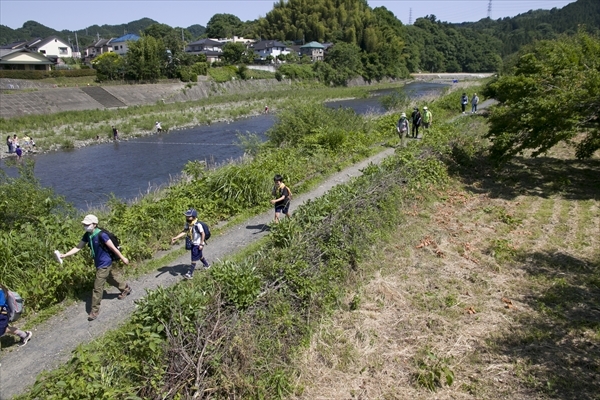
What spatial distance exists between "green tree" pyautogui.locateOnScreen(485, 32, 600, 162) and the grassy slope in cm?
272

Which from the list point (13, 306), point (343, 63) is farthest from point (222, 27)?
point (13, 306)

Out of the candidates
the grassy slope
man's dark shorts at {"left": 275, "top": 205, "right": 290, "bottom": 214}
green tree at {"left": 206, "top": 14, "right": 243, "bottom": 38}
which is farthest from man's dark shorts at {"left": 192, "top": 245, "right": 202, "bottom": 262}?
green tree at {"left": 206, "top": 14, "right": 243, "bottom": 38}

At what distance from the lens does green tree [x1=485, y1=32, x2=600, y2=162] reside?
42.7ft

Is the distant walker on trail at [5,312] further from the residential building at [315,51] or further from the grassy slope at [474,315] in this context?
the residential building at [315,51]

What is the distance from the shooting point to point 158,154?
27.3 metres

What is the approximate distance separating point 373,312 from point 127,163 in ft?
71.0

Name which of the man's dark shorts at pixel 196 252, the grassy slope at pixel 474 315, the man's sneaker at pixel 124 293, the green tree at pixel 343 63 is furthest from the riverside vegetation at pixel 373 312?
the green tree at pixel 343 63

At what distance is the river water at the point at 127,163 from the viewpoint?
19.6 meters

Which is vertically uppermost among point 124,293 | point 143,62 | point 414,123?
point 143,62

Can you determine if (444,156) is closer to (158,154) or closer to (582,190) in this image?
(582,190)

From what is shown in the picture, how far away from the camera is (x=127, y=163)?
25.2 m

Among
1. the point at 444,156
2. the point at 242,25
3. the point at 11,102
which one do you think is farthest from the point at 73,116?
the point at 242,25

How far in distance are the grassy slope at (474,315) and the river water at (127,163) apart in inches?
437

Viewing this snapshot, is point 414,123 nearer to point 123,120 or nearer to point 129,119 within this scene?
point 129,119
